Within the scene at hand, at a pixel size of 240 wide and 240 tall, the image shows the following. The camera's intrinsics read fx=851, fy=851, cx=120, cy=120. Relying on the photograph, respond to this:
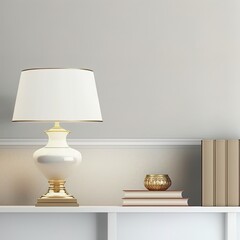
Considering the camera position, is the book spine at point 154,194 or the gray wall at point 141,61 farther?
the gray wall at point 141,61

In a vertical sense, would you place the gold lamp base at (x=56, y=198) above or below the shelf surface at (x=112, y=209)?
above

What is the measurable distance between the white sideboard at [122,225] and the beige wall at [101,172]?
153 millimetres

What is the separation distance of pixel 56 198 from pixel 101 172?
224mm

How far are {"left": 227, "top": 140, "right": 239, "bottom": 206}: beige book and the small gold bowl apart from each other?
167 millimetres

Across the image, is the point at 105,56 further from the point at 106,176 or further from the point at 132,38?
the point at 106,176

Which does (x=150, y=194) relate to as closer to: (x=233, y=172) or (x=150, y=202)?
(x=150, y=202)

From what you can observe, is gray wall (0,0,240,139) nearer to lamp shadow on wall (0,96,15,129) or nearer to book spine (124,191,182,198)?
lamp shadow on wall (0,96,15,129)

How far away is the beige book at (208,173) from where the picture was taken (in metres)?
2.32

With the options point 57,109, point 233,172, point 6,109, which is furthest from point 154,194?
point 6,109

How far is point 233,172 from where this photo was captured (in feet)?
7.59

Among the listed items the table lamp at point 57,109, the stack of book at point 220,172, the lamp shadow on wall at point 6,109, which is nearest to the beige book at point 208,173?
the stack of book at point 220,172

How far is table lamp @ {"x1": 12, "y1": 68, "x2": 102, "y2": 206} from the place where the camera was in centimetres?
224

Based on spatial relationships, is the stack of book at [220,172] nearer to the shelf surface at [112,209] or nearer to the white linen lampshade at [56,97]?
the shelf surface at [112,209]

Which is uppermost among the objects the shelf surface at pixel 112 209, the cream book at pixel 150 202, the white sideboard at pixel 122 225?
the cream book at pixel 150 202
